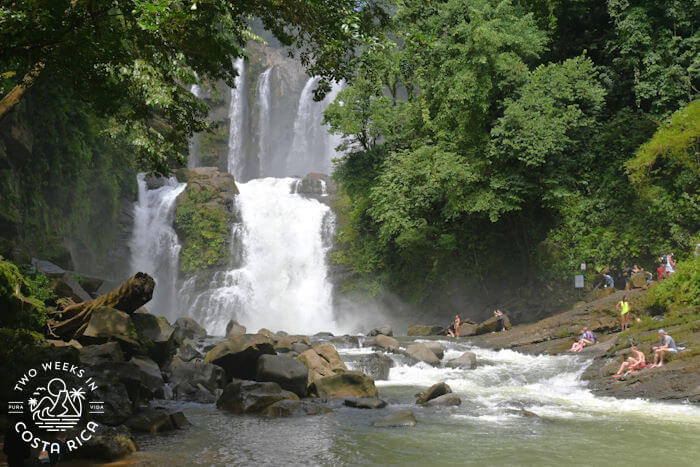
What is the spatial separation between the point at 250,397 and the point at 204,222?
25.3 meters

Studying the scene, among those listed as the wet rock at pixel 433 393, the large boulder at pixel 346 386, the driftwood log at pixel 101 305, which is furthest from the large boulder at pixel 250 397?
the driftwood log at pixel 101 305

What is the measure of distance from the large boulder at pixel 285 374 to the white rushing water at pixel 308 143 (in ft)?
162

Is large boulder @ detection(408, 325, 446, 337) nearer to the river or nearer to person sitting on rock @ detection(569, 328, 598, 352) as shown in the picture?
person sitting on rock @ detection(569, 328, 598, 352)

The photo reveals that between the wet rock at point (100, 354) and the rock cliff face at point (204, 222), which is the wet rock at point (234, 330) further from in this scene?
the rock cliff face at point (204, 222)

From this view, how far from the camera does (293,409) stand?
10.5 m

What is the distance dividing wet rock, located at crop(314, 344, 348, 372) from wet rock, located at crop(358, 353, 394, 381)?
907 millimetres

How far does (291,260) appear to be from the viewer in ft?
110

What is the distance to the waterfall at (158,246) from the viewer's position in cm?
3244

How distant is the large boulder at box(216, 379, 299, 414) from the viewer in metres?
10.5

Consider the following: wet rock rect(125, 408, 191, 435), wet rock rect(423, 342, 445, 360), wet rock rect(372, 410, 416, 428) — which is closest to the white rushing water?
wet rock rect(423, 342, 445, 360)

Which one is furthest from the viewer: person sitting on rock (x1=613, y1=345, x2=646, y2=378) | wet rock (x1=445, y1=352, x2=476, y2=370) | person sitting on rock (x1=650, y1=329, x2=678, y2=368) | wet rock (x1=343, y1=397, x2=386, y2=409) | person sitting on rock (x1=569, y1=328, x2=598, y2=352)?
person sitting on rock (x1=569, y1=328, x2=598, y2=352)

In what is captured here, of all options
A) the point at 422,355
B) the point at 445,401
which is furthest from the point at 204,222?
the point at 445,401

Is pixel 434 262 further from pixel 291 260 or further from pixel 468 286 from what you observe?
pixel 291 260

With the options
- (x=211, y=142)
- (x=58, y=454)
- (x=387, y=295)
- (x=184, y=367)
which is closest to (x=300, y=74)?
(x=211, y=142)
